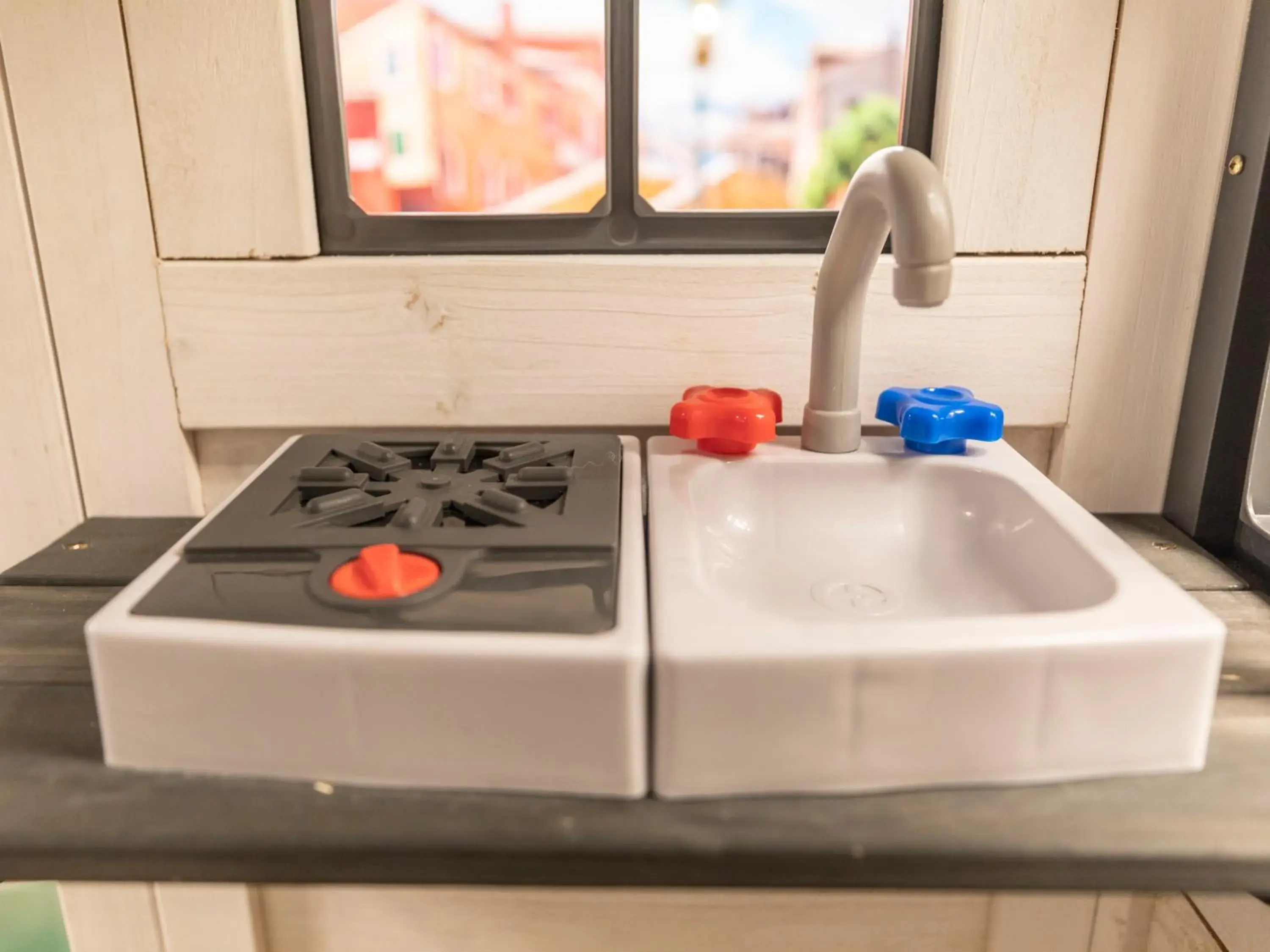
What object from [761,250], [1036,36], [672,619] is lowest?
[672,619]

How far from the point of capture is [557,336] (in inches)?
31.0

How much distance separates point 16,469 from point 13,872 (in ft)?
1.52

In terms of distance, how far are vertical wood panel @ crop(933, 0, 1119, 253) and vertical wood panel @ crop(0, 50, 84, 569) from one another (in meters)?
0.73

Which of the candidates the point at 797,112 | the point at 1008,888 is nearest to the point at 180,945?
the point at 1008,888

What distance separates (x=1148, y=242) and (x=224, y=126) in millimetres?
736

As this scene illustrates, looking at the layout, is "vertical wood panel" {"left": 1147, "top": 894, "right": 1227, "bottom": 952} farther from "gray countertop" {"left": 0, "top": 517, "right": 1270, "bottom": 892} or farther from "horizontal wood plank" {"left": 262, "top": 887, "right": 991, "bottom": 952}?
"gray countertop" {"left": 0, "top": 517, "right": 1270, "bottom": 892}

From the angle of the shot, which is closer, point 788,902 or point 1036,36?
point 1036,36

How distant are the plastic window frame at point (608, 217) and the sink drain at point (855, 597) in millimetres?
291

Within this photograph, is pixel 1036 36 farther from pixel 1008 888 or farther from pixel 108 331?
pixel 108 331

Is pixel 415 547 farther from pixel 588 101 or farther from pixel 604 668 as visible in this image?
pixel 588 101

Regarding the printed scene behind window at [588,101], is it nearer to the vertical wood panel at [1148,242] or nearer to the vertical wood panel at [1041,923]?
the vertical wood panel at [1148,242]

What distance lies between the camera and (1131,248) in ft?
2.52

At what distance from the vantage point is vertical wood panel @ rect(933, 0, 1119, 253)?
2.36 ft

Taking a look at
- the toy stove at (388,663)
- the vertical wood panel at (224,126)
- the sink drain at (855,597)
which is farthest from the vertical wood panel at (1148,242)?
the vertical wood panel at (224,126)
